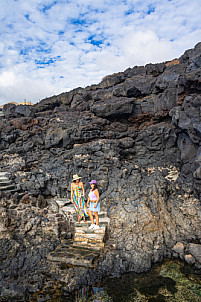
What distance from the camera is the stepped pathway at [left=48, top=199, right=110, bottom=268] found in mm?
6817

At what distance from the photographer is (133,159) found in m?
13.8

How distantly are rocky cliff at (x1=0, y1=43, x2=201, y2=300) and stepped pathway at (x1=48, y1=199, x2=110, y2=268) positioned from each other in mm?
374

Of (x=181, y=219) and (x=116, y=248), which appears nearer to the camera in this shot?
(x=116, y=248)

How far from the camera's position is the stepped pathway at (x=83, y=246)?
22.4 ft

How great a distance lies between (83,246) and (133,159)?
762 centimetres

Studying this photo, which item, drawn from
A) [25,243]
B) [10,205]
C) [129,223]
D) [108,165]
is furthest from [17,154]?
[129,223]

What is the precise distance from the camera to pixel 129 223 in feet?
28.9

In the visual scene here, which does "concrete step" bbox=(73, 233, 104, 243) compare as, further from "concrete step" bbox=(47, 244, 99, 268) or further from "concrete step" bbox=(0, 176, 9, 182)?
"concrete step" bbox=(0, 176, 9, 182)

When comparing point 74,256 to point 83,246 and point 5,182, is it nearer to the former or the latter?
point 83,246

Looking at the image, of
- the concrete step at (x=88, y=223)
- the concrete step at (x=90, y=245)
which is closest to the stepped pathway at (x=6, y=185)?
the concrete step at (x=88, y=223)

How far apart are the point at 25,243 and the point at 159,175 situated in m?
7.88

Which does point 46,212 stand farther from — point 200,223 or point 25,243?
point 200,223

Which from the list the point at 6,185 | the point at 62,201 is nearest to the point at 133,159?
the point at 62,201

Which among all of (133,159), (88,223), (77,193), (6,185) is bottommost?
(88,223)
